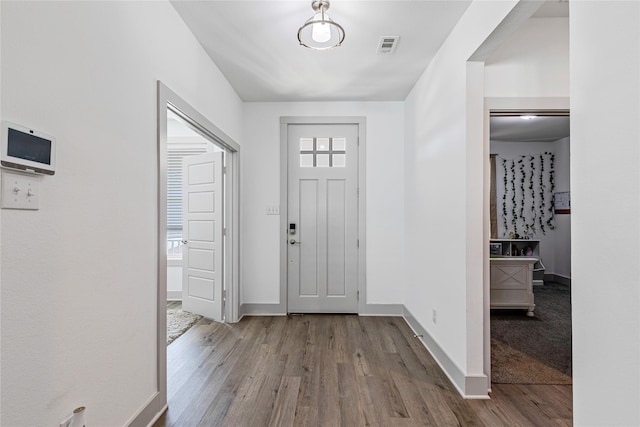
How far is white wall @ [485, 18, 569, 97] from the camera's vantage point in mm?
2359

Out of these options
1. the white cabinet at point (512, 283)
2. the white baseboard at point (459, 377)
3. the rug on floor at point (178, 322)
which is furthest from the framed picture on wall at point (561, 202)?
the rug on floor at point (178, 322)

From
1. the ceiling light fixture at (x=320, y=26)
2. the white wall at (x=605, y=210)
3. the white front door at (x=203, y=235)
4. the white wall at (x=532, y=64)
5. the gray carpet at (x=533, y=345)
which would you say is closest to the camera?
the white wall at (x=605, y=210)

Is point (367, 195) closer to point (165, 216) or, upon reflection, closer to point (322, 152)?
point (322, 152)

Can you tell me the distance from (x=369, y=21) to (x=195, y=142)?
3409mm

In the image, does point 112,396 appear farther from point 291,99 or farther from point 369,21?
point 291,99

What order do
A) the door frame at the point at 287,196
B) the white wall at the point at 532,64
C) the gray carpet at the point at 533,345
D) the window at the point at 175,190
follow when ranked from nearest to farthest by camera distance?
1. the white wall at the point at 532,64
2. the gray carpet at the point at 533,345
3. the door frame at the point at 287,196
4. the window at the point at 175,190

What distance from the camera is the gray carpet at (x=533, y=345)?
8.28 feet

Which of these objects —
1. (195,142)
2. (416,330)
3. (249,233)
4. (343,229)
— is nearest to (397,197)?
(343,229)

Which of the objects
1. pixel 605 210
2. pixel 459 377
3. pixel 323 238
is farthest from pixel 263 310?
pixel 605 210

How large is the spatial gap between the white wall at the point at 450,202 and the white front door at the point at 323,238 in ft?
2.73

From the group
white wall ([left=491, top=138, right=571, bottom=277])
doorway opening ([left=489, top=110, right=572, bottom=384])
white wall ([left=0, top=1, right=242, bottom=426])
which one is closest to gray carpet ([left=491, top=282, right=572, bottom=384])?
doorway opening ([left=489, top=110, right=572, bottom=384])

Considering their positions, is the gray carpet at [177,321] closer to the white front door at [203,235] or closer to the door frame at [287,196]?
the white front door at [203,235]

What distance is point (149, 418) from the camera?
189 cm

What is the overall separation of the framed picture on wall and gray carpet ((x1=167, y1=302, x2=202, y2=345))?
261 inches
